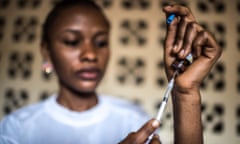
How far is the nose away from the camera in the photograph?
0.96 m

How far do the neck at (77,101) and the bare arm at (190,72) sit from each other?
18.0 inches

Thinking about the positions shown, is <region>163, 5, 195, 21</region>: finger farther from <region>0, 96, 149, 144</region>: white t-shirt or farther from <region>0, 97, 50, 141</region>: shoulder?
<region>0, 97, 50, 141</region>: shoulder

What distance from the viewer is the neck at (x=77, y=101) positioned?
1049mm

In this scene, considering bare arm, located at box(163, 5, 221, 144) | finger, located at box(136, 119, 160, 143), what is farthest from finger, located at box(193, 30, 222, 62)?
finger, located at box(136, 119, 160, 143)

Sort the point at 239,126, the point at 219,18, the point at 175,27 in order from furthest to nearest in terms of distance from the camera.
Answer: the point at 219,18 < the point at 239,126 < the point at 175,27

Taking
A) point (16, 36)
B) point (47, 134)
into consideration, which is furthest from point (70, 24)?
point (16, 36)

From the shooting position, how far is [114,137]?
971 millimetres

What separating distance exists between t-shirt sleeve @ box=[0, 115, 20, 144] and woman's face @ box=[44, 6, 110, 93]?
208 mm

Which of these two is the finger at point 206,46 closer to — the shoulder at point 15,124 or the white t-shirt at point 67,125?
the white t-shirt at point 67,125

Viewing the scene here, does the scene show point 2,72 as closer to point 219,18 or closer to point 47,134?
point 47,134

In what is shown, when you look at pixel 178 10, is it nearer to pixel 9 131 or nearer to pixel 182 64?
pixel 182 64

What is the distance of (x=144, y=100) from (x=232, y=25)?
2.38ft

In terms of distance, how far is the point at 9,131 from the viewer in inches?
36.5

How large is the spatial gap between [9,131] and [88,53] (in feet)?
1.13
